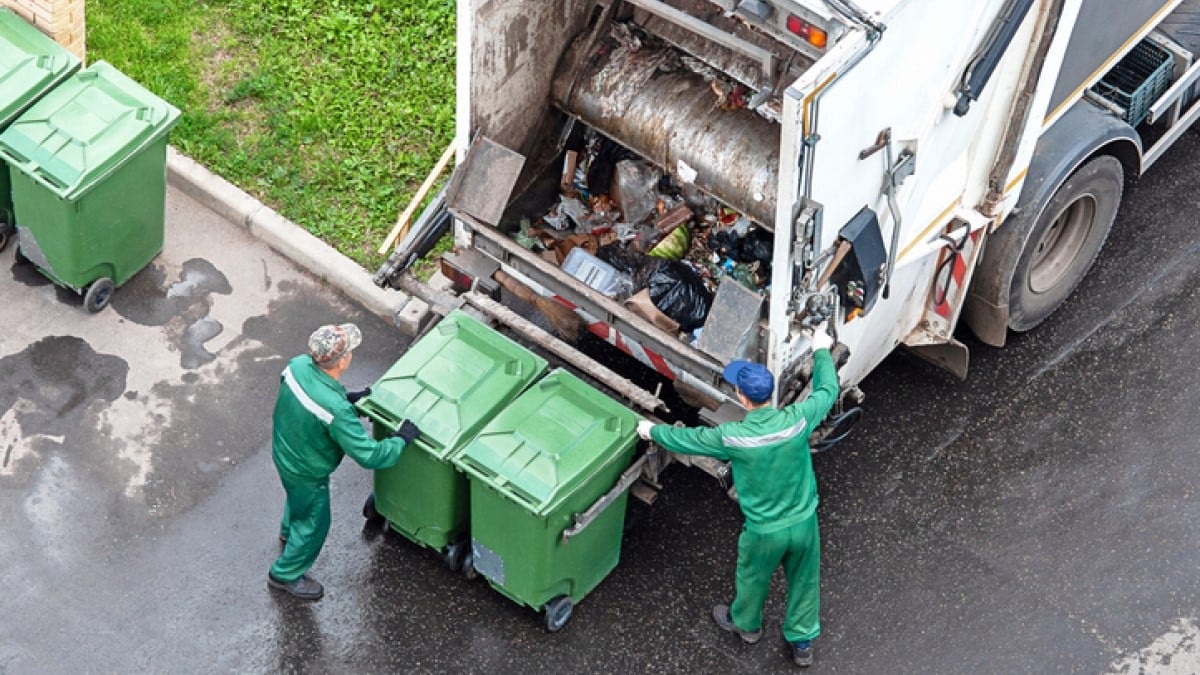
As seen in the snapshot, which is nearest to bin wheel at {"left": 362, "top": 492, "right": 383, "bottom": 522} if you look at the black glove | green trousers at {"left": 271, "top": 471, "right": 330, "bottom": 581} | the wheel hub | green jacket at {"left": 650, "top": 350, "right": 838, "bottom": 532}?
green trousers at {"left": 271, "top": 471, "right": 330, "bottom": 581}

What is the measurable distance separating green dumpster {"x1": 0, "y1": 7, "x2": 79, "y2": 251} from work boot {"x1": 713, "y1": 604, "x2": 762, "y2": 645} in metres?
3.65

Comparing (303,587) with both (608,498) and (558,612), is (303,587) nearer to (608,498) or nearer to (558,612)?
(558,612)

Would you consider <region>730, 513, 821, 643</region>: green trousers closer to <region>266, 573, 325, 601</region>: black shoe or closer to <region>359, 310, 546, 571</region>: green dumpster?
<region>359, 310, 546, 571</region>: green dumpster

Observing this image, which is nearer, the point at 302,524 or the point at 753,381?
the point at 753,381

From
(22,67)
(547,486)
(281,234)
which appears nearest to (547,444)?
(547,486)

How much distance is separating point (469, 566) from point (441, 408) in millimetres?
730

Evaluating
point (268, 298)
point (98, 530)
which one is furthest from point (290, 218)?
point (98, 530)

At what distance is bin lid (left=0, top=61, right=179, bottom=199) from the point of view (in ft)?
23.1

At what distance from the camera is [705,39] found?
638cm

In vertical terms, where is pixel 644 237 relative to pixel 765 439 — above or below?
below

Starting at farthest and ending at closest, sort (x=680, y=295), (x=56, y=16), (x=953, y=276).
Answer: (x=56, y=16) → (x=953, y=276) → (x=680, y=295)

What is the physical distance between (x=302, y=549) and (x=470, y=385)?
908 millimetres

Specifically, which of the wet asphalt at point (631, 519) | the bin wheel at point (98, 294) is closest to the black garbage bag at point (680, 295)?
the wet asphalt at point (631, 519)

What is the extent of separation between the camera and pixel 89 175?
7.03 m
